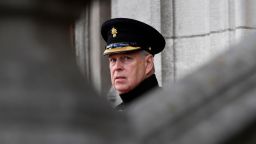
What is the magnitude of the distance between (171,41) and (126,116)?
603 centimetres

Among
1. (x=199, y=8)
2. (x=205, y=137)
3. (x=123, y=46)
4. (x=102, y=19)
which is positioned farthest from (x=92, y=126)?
(x=102, y=19)

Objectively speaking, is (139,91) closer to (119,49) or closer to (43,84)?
(119,49)

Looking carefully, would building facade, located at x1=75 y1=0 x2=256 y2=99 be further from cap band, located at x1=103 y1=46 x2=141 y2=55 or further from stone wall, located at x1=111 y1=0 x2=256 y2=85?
cap band, located at x1=103 y1=46 x2=141 y2=55

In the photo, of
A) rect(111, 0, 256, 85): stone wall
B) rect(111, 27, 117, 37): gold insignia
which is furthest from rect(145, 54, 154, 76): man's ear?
rect(111, 0, 256, 85): stone wall

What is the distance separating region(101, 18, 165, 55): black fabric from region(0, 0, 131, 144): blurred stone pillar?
3.21 metres

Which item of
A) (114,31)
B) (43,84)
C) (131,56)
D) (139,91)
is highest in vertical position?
(43,84)

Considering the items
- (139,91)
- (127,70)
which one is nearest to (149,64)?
(127,70)

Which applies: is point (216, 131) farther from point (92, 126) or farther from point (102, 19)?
point (102, 19)

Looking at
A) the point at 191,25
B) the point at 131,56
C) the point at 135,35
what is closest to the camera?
the point at 131,56

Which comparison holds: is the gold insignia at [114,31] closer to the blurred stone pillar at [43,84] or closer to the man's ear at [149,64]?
the man's ear at [149,64]

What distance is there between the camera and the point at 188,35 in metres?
7.35

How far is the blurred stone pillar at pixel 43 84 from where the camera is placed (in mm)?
1318

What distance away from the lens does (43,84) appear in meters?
1.36

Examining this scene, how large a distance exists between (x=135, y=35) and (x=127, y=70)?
1.92ft
